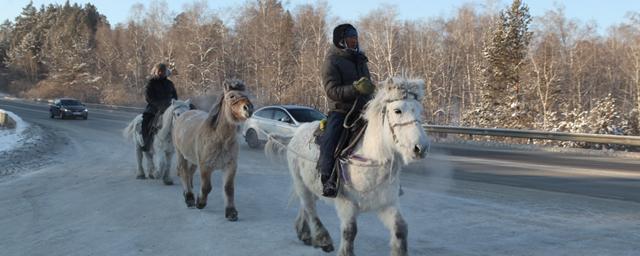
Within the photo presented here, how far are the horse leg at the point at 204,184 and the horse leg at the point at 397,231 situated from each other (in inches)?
147

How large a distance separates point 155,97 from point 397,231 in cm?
816

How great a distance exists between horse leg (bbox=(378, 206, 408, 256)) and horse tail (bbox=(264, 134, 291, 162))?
2.57 meters

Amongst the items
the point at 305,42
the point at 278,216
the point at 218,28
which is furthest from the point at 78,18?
the point at 278,216

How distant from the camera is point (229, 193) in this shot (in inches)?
316

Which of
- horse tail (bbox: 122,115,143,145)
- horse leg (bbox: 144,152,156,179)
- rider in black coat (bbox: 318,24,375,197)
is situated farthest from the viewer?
horse tail (bbox: 122,115,143,145)

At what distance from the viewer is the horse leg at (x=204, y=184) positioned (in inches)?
321

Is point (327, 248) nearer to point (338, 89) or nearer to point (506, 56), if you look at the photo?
point (338, 89)

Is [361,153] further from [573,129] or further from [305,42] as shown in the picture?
[305,42]

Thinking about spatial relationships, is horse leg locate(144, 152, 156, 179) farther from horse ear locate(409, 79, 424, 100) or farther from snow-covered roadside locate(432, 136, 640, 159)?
snow-covered roadside locate(432, 136, 640, 159)

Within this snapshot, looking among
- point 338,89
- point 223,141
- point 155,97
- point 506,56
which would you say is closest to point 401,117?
point 338,89

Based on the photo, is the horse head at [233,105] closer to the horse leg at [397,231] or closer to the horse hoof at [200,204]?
the horse hoof at [200,204]

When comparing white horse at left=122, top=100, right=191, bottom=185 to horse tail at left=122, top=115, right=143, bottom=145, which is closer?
white horse at left=122, top=100, right=191, bottom=185

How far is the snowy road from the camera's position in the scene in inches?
257

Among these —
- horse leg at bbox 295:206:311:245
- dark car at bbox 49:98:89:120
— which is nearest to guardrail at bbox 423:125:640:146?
horse leg at bbox 295:206:311:245
